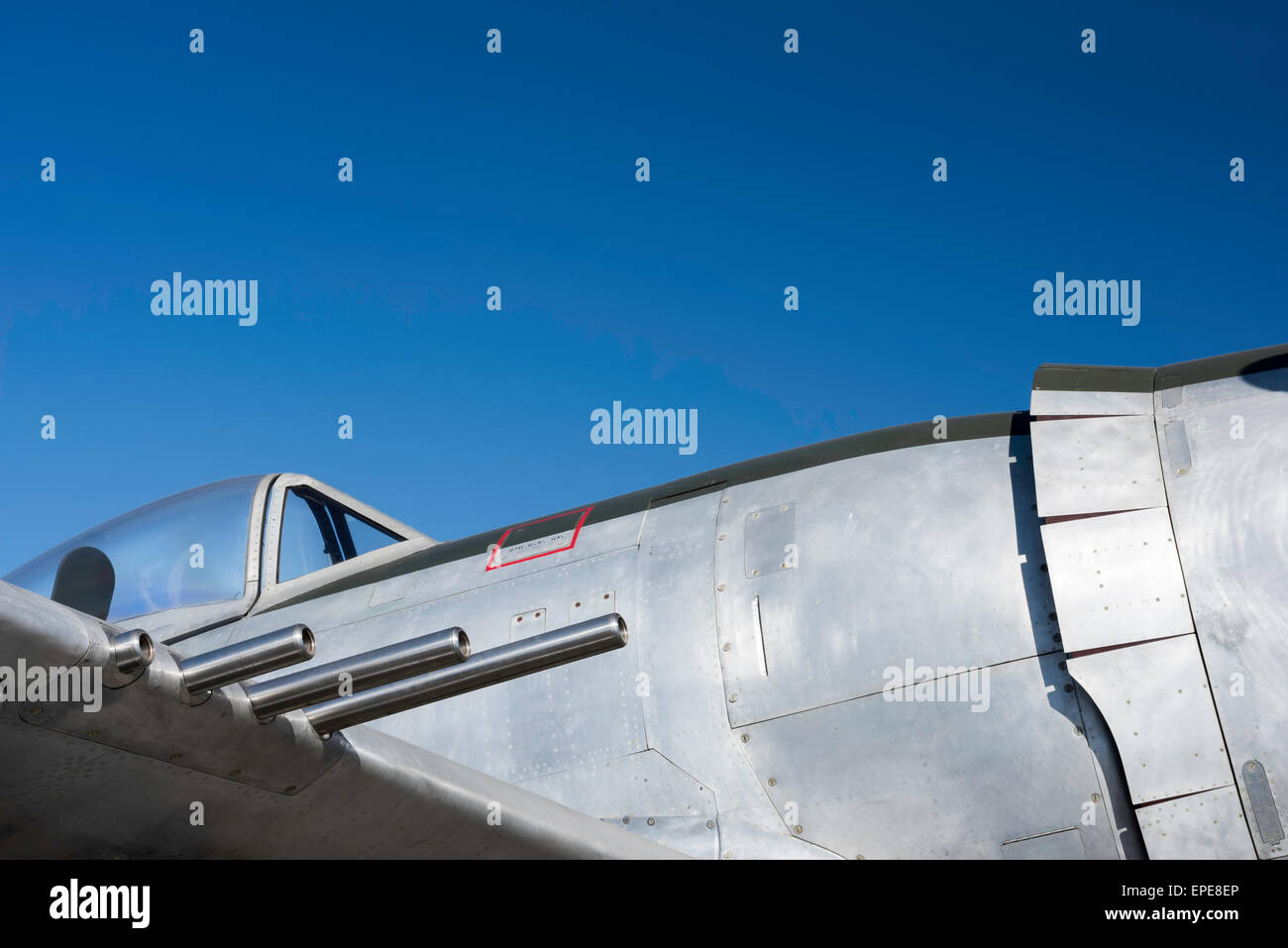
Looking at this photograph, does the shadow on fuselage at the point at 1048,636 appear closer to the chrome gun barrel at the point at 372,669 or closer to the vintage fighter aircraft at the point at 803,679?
the vintage fighter aircraft at the point at 803,679

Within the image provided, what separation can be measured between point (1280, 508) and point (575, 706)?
2.79m

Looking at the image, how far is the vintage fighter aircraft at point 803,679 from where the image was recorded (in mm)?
2719

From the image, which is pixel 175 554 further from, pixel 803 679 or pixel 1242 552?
pixel 1242 552

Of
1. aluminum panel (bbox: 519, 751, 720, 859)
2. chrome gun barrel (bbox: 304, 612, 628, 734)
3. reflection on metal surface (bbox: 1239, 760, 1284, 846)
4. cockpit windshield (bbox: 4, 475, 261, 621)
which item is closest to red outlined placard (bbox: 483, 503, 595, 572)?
aluminum panel (bbox: 519, 751, 720, 859)

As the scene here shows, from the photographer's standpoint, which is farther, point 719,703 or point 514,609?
point 514,609

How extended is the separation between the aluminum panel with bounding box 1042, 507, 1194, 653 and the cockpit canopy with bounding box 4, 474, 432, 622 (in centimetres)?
360

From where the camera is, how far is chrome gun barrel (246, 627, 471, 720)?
2.34 meters

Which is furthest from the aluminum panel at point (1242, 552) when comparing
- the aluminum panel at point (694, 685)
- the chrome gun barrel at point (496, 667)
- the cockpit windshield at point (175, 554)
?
the cockpit windshield at point (175, 554)

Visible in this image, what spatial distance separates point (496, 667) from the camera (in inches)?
101
